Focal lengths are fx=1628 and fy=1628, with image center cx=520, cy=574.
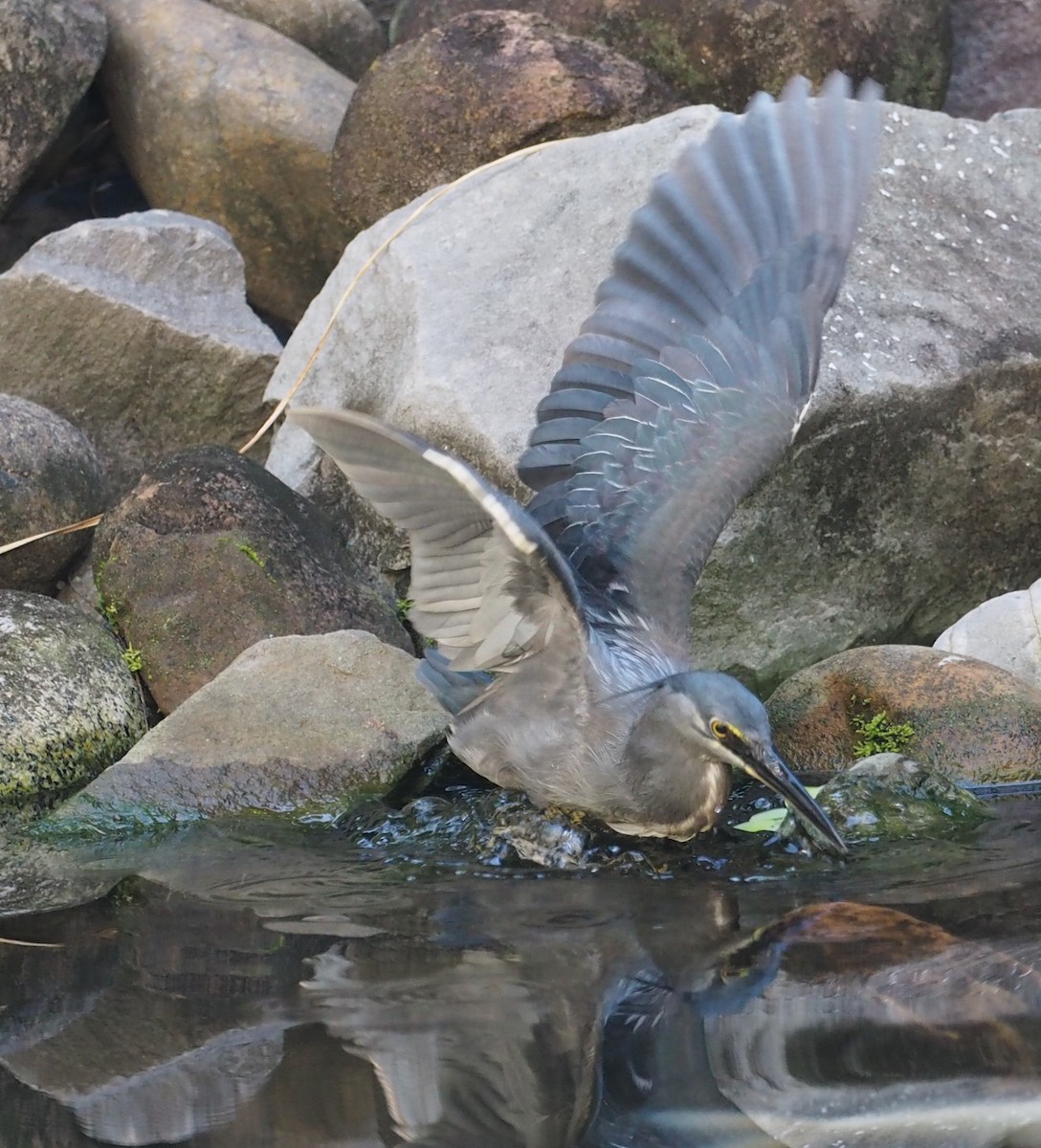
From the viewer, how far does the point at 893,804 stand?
4.00m

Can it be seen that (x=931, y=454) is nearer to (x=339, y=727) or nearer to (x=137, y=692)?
(x=339, y=727)

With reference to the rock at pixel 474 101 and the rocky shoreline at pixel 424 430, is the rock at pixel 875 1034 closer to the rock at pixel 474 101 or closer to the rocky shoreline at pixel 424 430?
the rocky shoreline at pixel 424 430

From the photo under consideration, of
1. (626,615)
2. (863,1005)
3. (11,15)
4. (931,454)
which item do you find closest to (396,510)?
(626,615)

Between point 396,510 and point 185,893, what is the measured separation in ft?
3.23

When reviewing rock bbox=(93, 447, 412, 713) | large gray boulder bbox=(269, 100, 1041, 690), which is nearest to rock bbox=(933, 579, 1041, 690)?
large gray boulder bbox=(269, 100, 1041, 690)

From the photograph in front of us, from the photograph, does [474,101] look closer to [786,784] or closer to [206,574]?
[206,574]

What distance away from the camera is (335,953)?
3.25 m

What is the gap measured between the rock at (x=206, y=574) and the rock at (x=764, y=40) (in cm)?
316

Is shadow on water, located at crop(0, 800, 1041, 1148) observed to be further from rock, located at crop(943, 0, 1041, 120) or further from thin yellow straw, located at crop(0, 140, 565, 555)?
rock, located at crop(943, 0, 1041, 120)

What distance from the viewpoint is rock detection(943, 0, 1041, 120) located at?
7477 mm

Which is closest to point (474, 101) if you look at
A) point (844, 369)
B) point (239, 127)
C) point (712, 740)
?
point (239, 127)

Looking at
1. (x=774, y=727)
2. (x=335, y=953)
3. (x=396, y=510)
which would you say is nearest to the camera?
(x=335, y=953)

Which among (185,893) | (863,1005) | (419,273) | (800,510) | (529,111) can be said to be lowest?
(185,893)

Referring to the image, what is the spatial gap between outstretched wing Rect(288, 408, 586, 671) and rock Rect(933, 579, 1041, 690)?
4.78ft
